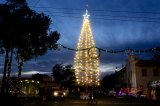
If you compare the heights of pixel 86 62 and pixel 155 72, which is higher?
pixel 86 62

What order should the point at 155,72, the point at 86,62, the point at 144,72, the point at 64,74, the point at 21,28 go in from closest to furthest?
the point at 21,28
the point at 144,72
the point at 155,72
the point at 86,62
the point at 64,74

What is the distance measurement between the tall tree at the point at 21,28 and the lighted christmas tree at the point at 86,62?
2399 inches

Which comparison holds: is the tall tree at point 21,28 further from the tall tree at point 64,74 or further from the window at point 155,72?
the tall tree at point 64,74

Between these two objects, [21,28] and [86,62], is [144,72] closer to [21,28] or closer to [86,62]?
[86,62]

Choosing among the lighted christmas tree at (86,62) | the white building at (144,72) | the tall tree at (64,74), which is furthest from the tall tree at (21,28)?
the tall tree at (64,74)

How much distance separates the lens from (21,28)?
1197 inches

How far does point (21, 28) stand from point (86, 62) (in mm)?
73562

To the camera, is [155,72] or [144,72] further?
[155,72]

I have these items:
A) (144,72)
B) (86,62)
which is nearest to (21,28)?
(144,72)

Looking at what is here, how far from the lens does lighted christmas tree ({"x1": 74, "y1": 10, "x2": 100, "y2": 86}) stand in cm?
9662

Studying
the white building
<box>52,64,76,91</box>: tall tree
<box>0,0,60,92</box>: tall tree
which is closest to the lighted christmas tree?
the white building

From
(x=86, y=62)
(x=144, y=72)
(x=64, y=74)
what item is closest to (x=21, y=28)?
(x=144, y=72)

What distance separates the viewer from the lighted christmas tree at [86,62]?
9662 cm

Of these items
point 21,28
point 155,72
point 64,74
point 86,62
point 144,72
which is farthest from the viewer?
point 64,74
